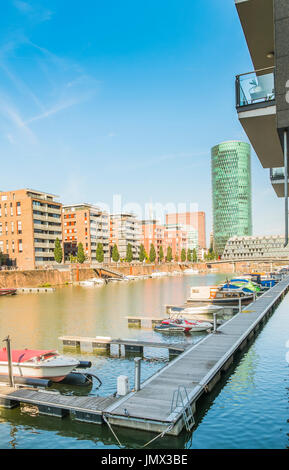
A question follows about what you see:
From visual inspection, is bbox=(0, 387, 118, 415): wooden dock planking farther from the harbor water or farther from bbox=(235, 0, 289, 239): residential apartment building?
bbox=(235, 0, 289, 239): residential apartment building

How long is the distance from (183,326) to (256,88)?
28.3 metres

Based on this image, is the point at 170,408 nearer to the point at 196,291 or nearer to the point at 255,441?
the point at 255,441

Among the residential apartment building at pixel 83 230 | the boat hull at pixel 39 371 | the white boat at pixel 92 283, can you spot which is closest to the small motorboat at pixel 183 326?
the boat hull at pixel 39 371

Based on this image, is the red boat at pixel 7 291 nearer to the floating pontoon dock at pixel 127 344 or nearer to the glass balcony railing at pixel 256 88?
the floating pontoon dock at pixel 127 344

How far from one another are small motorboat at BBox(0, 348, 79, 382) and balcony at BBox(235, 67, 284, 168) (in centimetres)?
1668

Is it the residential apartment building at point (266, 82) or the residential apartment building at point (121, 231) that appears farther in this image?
the residential apartment building at point (121, 231)

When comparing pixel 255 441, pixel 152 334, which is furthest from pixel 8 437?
pixel 152 334

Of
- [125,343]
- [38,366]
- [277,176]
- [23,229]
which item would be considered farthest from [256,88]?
[23,229]

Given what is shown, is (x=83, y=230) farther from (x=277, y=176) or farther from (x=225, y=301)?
(x=277, y=176)

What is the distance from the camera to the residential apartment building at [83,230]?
148 meters

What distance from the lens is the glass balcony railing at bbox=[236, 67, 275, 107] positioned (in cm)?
1023

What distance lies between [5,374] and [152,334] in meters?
16.9

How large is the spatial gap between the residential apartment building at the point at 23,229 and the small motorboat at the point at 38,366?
9127 centimetres

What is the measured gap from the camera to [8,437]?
1608 centimetres
